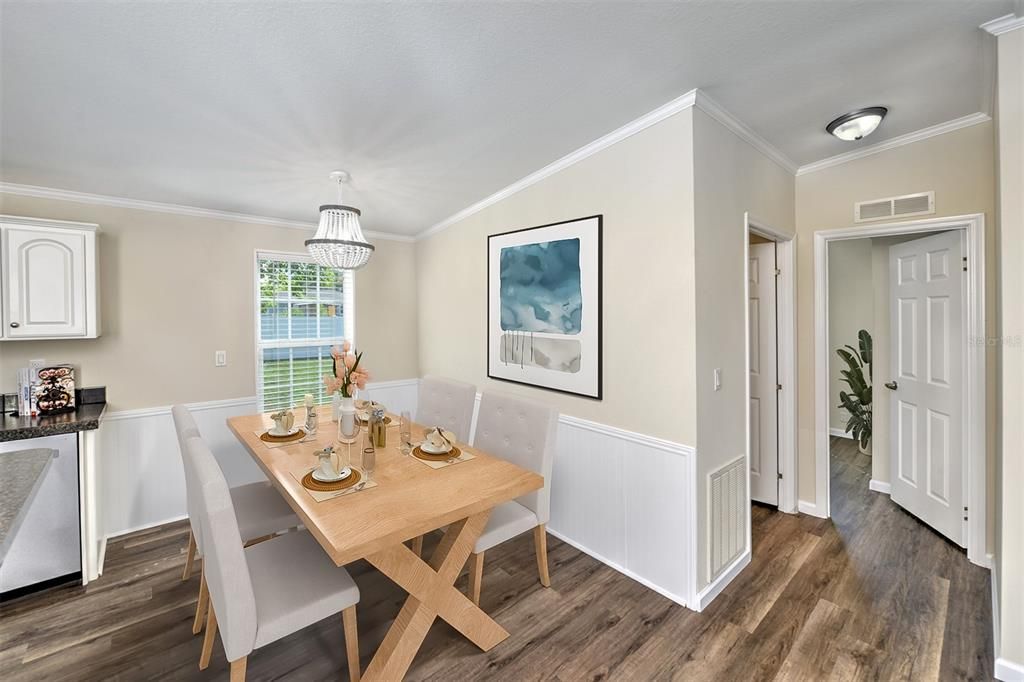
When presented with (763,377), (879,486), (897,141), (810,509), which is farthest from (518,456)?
(879,486)

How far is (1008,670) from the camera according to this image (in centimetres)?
164

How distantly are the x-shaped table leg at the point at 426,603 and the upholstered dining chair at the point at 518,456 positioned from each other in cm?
20

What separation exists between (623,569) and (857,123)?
2680mm

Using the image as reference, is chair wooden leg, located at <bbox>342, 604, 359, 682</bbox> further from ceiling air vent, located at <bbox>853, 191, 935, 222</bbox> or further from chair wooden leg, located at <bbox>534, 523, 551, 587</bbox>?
ceiling air vent, located at <bbox>853, 191, 935, 222</bbox>

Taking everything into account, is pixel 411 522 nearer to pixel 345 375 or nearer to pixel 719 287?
pixel 345 375

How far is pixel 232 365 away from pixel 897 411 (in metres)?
5.10

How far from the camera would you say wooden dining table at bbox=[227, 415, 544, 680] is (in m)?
1.41

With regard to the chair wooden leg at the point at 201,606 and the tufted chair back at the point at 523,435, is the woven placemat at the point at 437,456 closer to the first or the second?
the tufted chair back at the point at 523,435

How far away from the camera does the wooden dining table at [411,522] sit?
4.64 ft

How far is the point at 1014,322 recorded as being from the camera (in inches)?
63.1

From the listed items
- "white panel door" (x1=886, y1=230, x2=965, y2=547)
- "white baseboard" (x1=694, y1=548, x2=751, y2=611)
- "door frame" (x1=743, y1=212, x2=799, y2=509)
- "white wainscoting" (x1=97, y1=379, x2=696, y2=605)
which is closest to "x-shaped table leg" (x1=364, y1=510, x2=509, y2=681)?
"white wainscoting" (x1=97, y1=379, x2=696, y2=605)

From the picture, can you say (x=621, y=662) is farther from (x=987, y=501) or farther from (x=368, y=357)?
(x=368, y=357)

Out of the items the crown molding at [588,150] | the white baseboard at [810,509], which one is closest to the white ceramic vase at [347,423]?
the crown molding at [588,150]

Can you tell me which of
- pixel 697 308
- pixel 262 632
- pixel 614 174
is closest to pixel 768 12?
pixel 614 174
